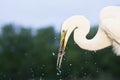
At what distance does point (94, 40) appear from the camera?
344 inches

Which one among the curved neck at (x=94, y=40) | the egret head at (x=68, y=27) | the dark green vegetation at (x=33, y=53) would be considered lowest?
the dark green vegetation at (x=33, y=53)

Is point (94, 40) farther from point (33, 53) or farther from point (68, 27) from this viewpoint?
point (33, 53)

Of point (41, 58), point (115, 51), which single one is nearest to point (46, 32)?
point (41, 58)

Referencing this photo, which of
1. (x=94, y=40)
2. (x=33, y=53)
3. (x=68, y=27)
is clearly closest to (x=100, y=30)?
(x=94, y=40)

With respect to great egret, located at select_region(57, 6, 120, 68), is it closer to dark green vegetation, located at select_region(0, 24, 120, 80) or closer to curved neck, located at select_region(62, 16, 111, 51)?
curved neck, located at select_region(62, 16, 111, 51)

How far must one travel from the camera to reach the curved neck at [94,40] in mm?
8656

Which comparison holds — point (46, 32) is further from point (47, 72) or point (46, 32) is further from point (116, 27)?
point (116, 27)

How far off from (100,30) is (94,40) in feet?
0.56

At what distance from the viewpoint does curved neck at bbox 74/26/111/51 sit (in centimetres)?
866

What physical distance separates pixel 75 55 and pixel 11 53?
624 cm

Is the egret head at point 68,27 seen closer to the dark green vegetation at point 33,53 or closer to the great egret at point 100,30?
the great egret at point 100,30

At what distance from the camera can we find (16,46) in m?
43.3

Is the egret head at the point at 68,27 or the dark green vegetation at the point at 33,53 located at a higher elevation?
the egret head at the point at 68,27

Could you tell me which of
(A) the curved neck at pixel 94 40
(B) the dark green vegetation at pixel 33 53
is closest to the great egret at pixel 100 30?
(A) the curved neck at pixel 94 40
